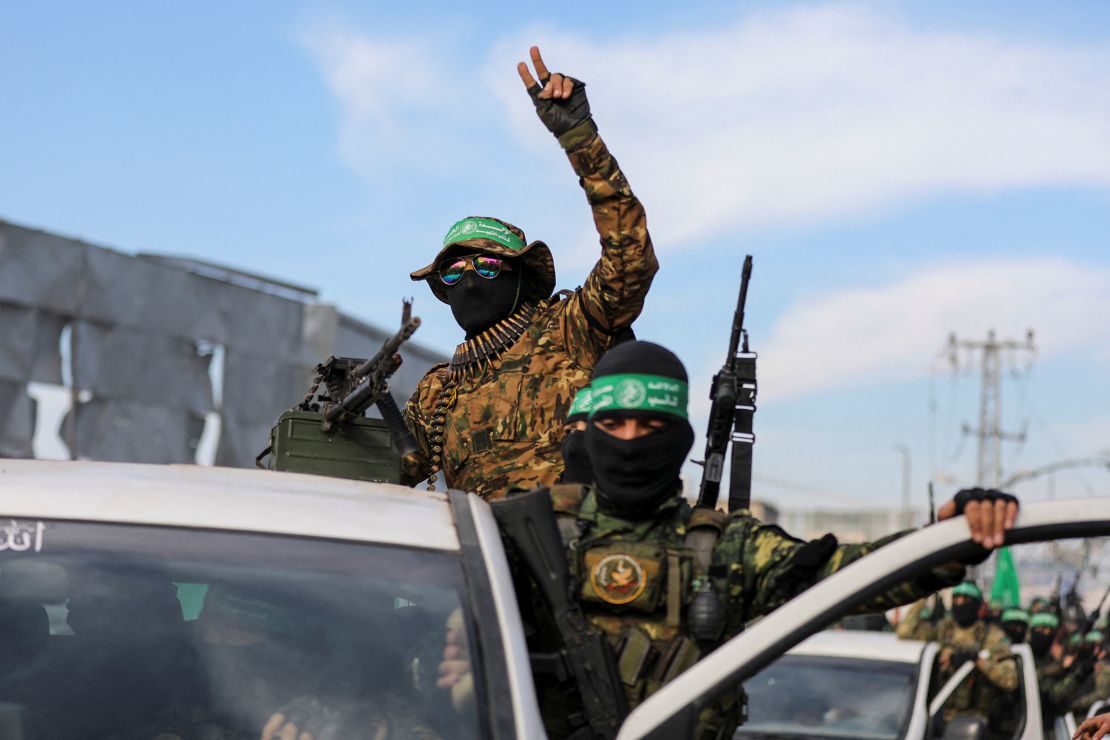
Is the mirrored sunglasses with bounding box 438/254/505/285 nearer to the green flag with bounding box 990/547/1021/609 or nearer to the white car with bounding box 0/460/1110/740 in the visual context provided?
the white car with bounding box 0/460/1110/740

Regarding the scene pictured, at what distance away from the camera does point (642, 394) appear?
3.76 m

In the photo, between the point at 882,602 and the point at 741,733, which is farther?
the point at 741,733

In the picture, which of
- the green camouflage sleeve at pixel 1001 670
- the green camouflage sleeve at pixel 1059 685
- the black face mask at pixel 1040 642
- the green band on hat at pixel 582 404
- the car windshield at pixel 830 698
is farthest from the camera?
the black face mask at pixel 1040 642

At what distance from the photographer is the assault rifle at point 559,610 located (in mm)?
3465

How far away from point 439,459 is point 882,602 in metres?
2.27

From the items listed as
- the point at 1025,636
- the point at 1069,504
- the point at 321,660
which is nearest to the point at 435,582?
the point at 321,660

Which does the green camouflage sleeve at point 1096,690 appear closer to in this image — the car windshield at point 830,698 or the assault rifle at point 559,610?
the car windshield at point 830,698

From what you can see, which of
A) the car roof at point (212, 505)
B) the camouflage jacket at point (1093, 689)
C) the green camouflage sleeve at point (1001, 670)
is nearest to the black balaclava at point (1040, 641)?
the camouflage jacket at point (1093, 689)

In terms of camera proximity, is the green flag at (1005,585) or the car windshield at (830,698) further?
the green flag at (1005,585)

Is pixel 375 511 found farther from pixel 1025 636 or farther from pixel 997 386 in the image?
pixel 997 386

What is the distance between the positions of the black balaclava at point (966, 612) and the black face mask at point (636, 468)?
11728mm

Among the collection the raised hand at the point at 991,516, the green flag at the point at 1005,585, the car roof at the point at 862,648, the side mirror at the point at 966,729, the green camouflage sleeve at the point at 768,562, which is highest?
the green flag at the point at 1005,585

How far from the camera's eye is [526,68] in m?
4.78

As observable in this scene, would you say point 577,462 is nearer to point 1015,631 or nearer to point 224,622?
point 224,622
